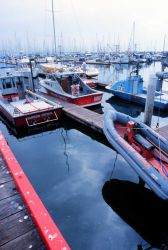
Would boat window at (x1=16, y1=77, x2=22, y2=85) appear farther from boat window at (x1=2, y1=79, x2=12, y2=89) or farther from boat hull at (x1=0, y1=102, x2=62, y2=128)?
boat hull at (x1=0, y1=102, x2=62, y2=128)

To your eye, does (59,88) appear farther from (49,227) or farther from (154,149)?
(49,227)

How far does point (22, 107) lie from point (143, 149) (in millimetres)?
6556

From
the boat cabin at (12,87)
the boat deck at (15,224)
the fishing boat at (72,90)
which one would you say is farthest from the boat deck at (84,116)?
the boat deck at (15,224)

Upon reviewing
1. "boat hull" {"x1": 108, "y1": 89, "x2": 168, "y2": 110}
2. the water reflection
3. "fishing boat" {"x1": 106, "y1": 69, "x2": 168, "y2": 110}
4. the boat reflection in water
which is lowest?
the boat reflection in water

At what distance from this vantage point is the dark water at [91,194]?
4.19 metres

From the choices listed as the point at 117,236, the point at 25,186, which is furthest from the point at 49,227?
the point at 117,236

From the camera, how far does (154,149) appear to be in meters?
5.78

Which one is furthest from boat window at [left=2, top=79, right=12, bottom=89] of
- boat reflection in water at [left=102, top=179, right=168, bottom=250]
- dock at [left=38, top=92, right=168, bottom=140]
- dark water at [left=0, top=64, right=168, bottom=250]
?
boat reflection in water at [left=102, top=179, right=168, bottom=250]

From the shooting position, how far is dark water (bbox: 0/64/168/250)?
419cm

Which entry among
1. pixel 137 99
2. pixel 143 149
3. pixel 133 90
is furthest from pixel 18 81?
pixel 143 149

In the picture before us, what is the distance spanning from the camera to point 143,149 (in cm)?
A: 580

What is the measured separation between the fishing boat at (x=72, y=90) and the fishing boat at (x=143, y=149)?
5175 millimetres

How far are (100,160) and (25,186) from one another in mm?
3663

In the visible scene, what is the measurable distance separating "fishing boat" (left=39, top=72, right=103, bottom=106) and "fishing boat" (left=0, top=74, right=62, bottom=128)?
5.18 feet
